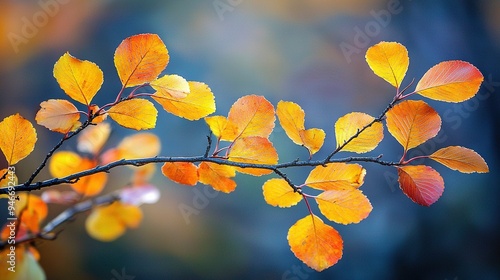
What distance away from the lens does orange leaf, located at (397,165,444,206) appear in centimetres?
23

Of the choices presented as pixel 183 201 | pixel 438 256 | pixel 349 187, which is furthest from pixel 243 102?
pixel 438 256

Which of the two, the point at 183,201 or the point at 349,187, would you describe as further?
the point at 183,201

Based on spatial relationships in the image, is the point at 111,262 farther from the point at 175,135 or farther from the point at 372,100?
the point at 372,100

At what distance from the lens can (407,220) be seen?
92 cm

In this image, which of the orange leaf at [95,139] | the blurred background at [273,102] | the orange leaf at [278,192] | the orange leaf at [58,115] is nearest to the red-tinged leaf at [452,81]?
the orange leaf at [278,192]

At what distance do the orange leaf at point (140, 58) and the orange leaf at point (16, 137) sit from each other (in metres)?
0.07

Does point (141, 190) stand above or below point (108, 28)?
below

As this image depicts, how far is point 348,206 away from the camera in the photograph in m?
0.25

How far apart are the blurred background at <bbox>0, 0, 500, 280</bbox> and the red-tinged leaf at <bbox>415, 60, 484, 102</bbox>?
684 millimetres

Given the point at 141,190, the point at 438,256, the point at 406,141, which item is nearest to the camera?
the point at 406,141

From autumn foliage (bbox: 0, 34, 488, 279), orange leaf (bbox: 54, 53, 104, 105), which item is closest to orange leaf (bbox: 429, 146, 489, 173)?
autumn foliage (bbox: 0, 34, 488, 279)

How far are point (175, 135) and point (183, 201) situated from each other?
0.53 feet

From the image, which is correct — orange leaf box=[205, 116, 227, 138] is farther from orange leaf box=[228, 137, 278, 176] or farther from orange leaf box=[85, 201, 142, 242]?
orange leaf box=[85, 201, 142, 242]

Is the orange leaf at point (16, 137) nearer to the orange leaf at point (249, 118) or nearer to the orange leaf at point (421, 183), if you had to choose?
the orange leaf at point (249, 118)
